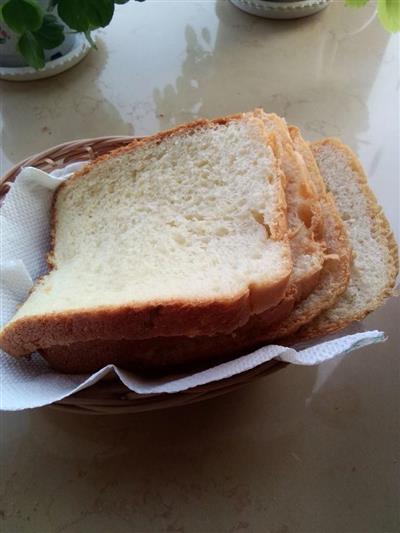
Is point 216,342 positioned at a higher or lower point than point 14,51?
lower

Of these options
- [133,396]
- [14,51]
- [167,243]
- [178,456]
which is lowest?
[178,456]

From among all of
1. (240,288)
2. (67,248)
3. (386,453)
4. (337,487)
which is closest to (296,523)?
(337,487)

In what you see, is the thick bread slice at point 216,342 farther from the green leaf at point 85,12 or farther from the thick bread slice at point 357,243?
the green leaf at point 85,12

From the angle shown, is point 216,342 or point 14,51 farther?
point 14,51

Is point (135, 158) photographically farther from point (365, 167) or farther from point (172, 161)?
point (365, 167)

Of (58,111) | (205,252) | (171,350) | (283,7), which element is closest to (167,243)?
(205,252)

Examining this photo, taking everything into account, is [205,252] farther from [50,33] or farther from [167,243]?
[50,33]
